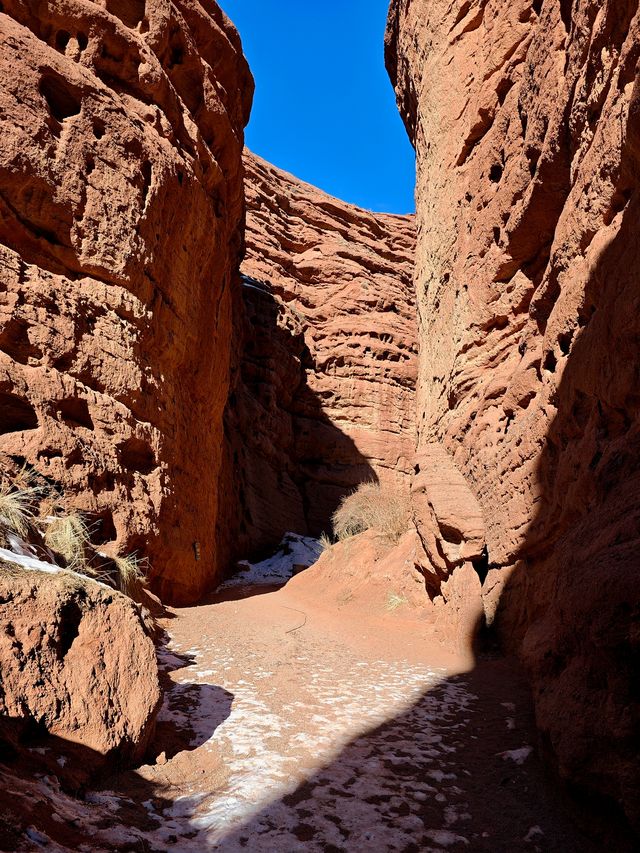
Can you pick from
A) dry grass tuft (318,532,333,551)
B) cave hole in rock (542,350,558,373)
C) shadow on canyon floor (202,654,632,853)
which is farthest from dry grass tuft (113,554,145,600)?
dry grass tuft (318,532,333,551)

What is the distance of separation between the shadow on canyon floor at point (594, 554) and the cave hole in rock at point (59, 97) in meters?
7.51

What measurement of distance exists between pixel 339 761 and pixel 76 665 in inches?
66.5

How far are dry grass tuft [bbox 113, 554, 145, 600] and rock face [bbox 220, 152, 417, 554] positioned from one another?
784cm

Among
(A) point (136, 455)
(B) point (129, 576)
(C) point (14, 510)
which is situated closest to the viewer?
(C) point (14, 510)

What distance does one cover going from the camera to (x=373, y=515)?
1359cm

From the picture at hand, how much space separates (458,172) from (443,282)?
1.98 metres

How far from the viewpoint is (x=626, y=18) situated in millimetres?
4480

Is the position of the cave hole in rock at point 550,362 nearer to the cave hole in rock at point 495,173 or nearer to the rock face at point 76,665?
the cave hole in rock at point 495,173

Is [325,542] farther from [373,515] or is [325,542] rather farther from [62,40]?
[62,40]

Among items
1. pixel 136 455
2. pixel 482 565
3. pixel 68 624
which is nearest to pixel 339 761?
pixel 68 624

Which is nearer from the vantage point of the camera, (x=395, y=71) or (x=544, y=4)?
(x=544, y=4)

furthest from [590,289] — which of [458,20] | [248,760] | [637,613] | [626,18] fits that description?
[458,20]

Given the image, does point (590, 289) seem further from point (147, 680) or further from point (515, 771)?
point (147, 680)

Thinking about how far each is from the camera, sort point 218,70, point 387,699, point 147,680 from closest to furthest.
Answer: point 147,680, point 387,699, point 218,70
